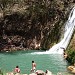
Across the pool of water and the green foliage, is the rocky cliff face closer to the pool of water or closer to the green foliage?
the pool of water

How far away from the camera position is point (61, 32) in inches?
2699

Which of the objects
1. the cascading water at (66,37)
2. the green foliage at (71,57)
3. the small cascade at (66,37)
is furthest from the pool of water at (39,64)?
the small cascade at (66,37)

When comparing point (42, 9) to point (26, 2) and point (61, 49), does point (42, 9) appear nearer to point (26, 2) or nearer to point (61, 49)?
point (26, 2)

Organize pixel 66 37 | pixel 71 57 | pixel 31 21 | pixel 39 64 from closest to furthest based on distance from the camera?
pixel 39 64 < pixel 71 57 < pixel 66 37 < pixel 31 21

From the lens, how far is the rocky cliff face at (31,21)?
231 feet

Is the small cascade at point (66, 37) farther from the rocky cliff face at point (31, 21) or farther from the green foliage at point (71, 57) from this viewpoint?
the green foliage at point (71, 57)

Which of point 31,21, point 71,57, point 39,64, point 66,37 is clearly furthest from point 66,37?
point 39,64

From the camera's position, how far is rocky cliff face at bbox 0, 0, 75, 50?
70.4 m

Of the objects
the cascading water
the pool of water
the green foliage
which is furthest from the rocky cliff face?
the green foliage

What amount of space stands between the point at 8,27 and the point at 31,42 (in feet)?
21.0

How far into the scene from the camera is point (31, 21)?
237 feet

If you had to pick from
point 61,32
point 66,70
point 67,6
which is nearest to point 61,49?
point 61,32

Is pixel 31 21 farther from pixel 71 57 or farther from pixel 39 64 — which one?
Result: pixel 71 57

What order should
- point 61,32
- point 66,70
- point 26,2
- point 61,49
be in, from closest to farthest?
1. point 66,70
2. point 61,49
3. point 61,32
4. point 26,2
